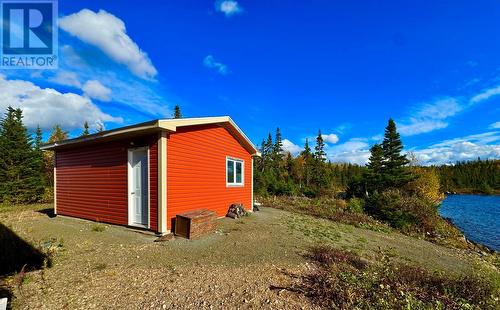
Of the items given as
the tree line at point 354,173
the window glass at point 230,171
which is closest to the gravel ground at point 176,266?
the window glass at point 230,171

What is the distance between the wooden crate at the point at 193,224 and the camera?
718 cm

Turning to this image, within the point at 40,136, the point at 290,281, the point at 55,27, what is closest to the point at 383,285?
the point at 290,281

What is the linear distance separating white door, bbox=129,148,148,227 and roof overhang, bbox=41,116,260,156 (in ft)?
2.28

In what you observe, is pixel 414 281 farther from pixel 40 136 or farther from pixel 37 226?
pixel 40 136

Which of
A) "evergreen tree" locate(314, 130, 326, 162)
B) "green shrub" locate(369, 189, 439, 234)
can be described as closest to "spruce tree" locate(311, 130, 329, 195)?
"evergreen tree" locate(314, 130, 326, 162)

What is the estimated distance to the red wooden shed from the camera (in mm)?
7500

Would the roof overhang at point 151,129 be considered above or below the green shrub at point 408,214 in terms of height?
above

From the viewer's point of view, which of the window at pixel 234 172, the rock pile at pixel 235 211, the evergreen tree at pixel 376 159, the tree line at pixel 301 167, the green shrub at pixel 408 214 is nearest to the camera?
the rock pile at pixel 235 211

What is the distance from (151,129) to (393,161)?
25.8m

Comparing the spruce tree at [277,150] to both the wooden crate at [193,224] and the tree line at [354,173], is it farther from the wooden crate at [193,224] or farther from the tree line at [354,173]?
the wooden crate at [193,224]

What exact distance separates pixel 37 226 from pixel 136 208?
371cm

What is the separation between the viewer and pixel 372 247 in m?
7.62

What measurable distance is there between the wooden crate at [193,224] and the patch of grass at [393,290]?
143 inches

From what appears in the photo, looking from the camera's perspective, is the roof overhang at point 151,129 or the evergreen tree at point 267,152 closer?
the roof overhang at point 151,129
